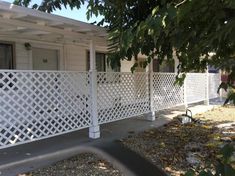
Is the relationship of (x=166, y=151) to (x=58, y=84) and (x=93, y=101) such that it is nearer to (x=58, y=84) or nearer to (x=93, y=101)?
(x=93, y=101)

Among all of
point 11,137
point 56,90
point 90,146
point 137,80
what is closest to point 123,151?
point 90,146

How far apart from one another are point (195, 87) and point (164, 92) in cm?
Result: 360

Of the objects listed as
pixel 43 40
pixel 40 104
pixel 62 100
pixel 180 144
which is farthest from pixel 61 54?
pixel 180 144

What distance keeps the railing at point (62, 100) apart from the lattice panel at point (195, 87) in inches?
115

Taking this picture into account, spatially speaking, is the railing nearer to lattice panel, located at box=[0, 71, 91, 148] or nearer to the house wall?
lattice panel, located at box=[0, 71, 91, 148]

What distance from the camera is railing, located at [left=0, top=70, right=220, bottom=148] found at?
6.43 m

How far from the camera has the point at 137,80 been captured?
420 inches

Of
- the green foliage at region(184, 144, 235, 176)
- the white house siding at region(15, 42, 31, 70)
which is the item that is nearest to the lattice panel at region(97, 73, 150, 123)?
the white house siding at region(15, 42, 31, 70)

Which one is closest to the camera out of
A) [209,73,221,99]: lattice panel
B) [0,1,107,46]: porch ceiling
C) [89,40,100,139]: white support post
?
[0,1,107,46]: porch ceiling

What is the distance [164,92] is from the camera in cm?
1200

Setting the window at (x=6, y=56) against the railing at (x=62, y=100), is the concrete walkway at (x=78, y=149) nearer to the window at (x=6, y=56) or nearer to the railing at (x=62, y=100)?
the railing at (x=62, y=100)

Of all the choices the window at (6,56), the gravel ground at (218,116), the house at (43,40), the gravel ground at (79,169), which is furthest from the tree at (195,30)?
the gravel ground at (218,116)

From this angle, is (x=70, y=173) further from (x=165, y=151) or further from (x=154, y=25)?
(x=154, y=25)

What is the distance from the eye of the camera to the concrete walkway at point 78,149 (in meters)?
2.21
